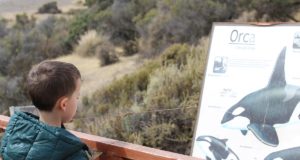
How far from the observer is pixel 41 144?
6.64ft

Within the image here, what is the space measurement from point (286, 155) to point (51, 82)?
164cm

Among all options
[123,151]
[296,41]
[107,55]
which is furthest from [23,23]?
[123,151]

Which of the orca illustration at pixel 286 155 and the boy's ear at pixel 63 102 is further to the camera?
the orca illustration at pixel 286 155

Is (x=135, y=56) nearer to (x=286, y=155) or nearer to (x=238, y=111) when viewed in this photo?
(x=238, y=111)

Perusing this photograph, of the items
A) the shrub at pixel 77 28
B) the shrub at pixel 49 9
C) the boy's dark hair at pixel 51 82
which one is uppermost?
the shrub at pixel 49 9

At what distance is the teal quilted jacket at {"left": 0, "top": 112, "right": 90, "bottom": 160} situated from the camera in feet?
6.61

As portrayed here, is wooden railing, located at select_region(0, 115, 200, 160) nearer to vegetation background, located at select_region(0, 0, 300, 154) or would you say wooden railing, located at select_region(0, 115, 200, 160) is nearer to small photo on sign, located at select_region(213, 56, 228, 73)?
small photo on sign, located at select_region(213, 56, 228, 73)

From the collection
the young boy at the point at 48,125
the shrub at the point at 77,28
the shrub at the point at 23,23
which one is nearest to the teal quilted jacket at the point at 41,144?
the young boy at the point at 48,125

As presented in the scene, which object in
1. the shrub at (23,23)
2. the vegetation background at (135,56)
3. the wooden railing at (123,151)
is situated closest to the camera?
the wooden railing at (123,151)

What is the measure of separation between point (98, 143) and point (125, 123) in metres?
4.51

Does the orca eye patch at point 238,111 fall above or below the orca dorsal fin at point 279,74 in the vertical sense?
below

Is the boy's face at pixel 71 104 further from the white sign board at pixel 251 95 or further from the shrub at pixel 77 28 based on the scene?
the shrub at pixel 77 28

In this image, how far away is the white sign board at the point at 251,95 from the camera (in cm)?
320

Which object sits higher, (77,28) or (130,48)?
(77,28)
